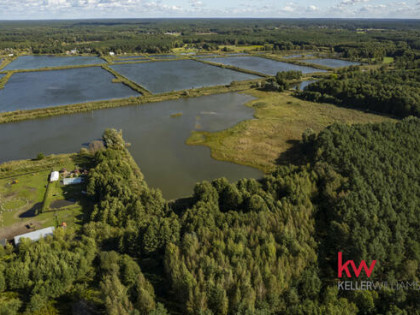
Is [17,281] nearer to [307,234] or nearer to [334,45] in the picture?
[307,234]

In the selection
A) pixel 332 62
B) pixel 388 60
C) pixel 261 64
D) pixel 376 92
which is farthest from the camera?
pixel 388 60

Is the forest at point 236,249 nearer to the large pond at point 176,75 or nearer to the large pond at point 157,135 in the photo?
the large pond at point 157,135

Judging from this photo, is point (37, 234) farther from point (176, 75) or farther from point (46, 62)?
point (46, 62)

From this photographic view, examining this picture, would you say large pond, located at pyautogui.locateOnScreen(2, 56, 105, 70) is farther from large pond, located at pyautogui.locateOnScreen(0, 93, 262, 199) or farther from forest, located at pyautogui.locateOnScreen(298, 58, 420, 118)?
forest, located at pyautogui.locateOnScreen(298, 58, 420, 118)

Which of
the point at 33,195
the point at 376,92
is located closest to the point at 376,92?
the point at 376,92

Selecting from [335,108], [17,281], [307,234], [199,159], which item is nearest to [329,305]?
[307,234]
